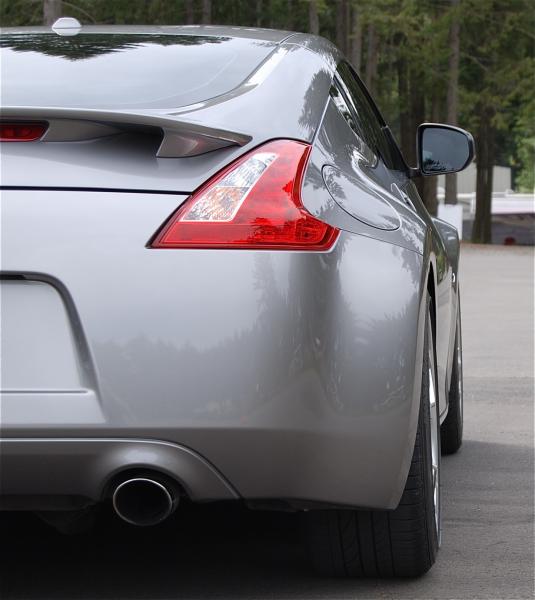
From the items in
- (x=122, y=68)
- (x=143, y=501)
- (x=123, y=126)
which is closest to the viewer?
(x=123, y=126)

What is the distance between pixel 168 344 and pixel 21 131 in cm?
63

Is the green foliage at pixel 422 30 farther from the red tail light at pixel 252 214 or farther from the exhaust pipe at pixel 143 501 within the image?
the exhaust pipe at pixel 143 501

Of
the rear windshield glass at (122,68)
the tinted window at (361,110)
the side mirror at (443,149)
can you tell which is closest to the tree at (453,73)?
the side mirror at (443,149)

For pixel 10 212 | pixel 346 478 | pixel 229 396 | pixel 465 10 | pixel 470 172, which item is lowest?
pixel 470 172

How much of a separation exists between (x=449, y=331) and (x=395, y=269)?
1.82 m

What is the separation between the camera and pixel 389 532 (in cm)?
364

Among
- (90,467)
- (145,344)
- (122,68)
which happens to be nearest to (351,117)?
(122,68)

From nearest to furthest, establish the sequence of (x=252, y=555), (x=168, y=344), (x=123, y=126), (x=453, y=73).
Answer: (x=168, y=344)
(x=123, y=126)
(x=252, y=555)
(x=453, y=73)

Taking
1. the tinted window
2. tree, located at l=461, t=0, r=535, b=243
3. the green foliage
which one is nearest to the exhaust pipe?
the tinted window

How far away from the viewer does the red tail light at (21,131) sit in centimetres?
318

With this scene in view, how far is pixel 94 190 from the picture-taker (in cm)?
311

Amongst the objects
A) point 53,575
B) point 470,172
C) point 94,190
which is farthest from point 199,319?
point 470,172

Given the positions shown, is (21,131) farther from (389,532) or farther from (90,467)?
(389,532)

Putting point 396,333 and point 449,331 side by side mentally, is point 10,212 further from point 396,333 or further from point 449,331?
point 449,331
